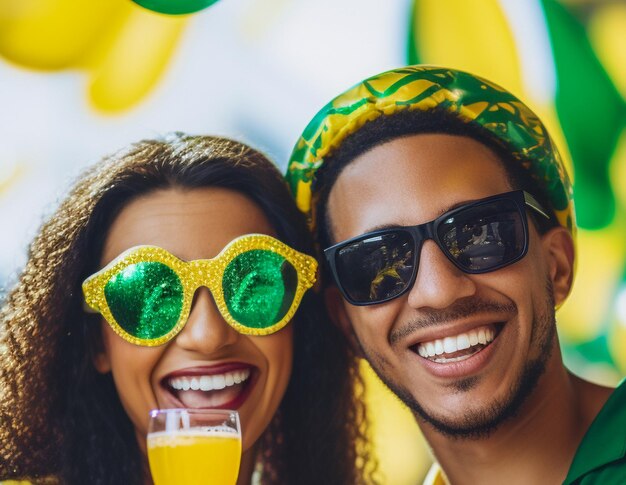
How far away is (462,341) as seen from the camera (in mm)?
2059

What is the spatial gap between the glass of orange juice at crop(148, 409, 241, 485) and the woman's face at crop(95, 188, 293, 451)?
33 cm

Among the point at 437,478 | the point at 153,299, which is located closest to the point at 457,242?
the point at 153,299

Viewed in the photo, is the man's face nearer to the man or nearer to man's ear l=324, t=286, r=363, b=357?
the man

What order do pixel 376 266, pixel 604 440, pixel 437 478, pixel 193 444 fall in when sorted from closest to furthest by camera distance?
pixel 193 444, pixel 604 440, pixel 376 266, pixel 437 478

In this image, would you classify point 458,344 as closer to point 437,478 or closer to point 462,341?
point 462,341

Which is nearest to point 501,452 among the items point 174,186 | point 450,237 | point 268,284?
point 450,237

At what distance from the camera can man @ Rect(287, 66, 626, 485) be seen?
2.03m

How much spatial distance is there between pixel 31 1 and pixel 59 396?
1.52m

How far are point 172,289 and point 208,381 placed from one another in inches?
10.6

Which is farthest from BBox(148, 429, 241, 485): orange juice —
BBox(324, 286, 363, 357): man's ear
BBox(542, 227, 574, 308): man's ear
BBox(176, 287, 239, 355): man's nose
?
BBox(542, 227, 574, 308): man's ear

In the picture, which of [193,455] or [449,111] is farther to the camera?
[449,111]

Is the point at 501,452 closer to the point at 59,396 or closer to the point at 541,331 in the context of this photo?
the point at 541,331

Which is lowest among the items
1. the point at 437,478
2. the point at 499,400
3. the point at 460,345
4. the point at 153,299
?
the point at 437,478

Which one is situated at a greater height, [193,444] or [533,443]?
[193,444]
